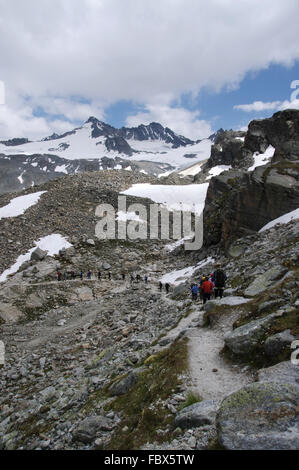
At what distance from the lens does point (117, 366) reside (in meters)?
15.9

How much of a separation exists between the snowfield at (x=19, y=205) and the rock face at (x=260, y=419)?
192 feet

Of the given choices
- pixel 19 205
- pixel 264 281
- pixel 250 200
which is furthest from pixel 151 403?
pixel 19 205

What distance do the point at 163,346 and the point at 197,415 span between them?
23.4 ft

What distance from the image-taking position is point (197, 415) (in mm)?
8781

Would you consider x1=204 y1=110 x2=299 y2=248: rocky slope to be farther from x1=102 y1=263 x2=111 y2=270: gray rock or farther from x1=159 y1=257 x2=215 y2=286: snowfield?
x1=102 y1=263 x2=111 y2=270: gray rock

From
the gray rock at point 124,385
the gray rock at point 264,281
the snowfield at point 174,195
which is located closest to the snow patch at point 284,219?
the gray rock at point 264,281

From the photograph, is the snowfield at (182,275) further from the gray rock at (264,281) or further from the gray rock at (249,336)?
the gray rock at (249,336)

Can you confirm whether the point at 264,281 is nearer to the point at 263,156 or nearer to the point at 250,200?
the point at 250,200

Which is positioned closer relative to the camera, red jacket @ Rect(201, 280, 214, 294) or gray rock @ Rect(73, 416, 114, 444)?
gray rock @ Rect(73, 416, 114, 444)

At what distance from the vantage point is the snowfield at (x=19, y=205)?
196ft

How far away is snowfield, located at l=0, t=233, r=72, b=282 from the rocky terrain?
3.42ft

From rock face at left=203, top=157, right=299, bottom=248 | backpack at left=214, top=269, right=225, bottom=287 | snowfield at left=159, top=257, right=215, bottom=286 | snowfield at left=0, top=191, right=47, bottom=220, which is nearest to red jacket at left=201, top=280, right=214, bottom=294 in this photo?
backpack at left=214, top=269, right=225, bottom=287

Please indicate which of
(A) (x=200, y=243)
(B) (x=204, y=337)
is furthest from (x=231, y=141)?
(B) (x=204, y=337)

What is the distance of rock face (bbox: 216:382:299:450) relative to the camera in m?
6.77
